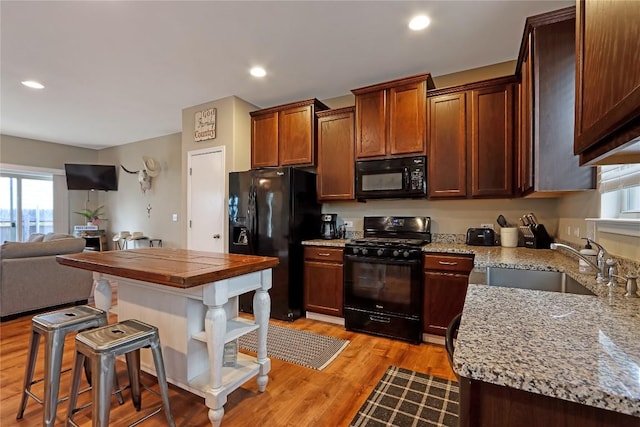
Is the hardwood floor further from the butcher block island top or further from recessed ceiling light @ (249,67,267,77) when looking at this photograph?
recessed ceiling light @ (249,67,267,77)

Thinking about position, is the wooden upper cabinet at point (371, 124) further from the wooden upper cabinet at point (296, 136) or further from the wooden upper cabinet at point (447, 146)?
the wooden upper cabinet at point (296, 136)

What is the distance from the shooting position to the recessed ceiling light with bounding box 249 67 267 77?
10.3 ft

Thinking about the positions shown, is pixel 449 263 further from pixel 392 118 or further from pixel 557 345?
pixel 557 345

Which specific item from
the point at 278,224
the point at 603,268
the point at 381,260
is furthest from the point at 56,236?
the point at 603,268

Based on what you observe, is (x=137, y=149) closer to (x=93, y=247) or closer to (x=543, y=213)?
(x=93, y=247)

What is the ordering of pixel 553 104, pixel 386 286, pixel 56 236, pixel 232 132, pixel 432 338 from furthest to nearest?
pixel 56 236 < pixel 232 132 < pixel 386 286 < pixel 432 338 < pixel 553 104

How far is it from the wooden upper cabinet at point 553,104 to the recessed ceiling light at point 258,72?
7.53ft

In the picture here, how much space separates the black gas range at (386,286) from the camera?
2.81 metres

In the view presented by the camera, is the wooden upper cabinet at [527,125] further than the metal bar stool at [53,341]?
Yes

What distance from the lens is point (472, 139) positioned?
2.86 meters

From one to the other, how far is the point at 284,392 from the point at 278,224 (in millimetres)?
1735

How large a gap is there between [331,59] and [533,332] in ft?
9.30

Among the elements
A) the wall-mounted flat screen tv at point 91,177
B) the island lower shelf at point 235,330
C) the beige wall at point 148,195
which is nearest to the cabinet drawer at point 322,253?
the island lower shelf at point 235,330

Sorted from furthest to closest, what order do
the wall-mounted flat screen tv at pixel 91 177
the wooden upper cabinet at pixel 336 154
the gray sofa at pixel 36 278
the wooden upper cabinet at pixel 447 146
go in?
the wall-mounted flat screen tv at pixel 91 177 < the wooden upper cabinet at pixel 336 154 < the gray sofa at pixel 36 278 < the wooden upper cabinet at pixel 447 146
